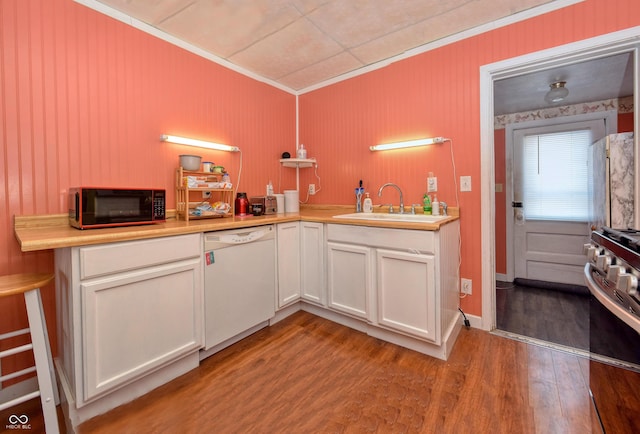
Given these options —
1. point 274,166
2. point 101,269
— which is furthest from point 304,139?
point 101,269

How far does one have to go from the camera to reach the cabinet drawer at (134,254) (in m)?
1.31

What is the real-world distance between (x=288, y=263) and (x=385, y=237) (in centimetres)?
88

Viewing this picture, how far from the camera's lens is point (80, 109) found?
1.75m

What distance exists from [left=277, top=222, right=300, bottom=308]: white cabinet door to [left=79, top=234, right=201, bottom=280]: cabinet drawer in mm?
747

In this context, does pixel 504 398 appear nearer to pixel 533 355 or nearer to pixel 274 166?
pixel 533 355

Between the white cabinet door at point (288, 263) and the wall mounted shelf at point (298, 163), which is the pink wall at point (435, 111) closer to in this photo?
the wall mounted shelf at point (298, 163)

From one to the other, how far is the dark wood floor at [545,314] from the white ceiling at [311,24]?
Result: 2.31 m

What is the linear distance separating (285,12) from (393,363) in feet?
8.05

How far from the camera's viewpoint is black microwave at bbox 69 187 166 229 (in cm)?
152

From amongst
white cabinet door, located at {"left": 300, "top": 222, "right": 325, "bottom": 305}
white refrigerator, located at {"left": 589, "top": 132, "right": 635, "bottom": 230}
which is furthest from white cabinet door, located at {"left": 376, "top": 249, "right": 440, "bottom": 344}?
white refrigerator, located at {"left": 589, "top": 132, "right": 635, "bottom": 230}

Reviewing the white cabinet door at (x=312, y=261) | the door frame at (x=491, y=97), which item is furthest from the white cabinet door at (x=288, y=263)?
the door frame at (x=491, y=97)

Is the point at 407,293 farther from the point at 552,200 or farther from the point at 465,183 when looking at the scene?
the point at 552,200

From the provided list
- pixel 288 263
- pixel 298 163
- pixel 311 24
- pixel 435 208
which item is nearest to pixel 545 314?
pixel 435 208

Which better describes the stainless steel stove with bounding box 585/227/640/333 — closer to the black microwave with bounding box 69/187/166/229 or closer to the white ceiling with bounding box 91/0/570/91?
the white ceiling with bounding box 91/0/570/91
